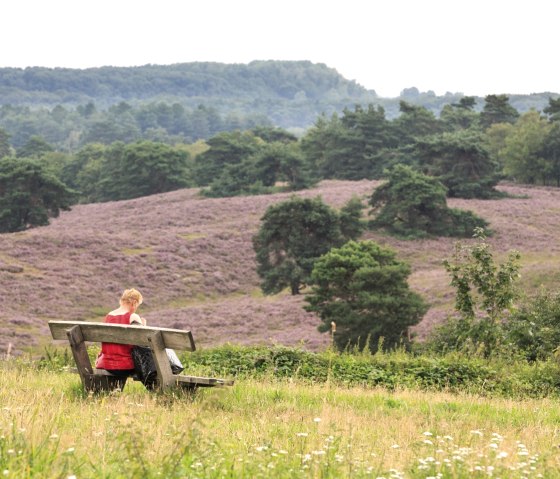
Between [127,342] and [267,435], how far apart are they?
7.29 ft

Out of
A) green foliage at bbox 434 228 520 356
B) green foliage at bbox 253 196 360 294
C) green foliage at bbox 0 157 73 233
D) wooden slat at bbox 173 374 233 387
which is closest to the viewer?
wooden slat at bbox 173 374 233 387

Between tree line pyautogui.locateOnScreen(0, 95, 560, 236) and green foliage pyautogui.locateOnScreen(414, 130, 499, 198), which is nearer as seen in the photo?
tree line pyautogui.locateOnScreen(0, 95, 560, 236)

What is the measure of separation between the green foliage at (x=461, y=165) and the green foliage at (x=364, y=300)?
112 feet

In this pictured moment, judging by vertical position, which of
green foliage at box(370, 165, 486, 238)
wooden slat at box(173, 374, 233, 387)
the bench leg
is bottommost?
green foliage at box(370, 165, 486, 238)

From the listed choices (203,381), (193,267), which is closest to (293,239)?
(193,267)

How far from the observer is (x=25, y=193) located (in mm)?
58938

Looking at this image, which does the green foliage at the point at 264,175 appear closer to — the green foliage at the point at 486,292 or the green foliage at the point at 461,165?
the green foliage at the point at 461,165

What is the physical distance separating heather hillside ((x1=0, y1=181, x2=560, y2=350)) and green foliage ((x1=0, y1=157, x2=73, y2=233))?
2.22 m

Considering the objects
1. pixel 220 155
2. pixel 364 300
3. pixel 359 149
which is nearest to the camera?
pixel 364 300

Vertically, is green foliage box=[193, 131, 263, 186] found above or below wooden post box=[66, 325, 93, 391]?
below

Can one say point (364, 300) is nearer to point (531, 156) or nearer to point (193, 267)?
point (193, 267)

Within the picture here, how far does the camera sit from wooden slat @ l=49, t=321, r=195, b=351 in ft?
24.6

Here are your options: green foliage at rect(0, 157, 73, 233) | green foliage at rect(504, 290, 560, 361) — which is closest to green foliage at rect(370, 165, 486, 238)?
green foliage at rect(0, 157, 73, 233)

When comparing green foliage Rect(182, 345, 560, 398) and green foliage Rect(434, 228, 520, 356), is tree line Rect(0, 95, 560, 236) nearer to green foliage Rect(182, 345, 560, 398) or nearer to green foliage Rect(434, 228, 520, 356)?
green foliage Rect(434, 228, 520, 356)
